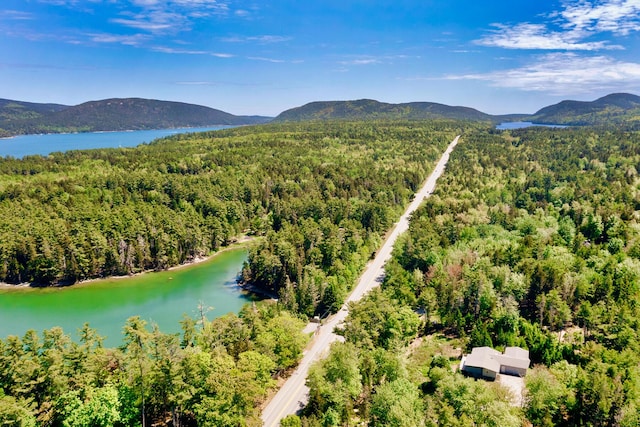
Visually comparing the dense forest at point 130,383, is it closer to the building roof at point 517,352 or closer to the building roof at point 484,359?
the building roof at point 484,359

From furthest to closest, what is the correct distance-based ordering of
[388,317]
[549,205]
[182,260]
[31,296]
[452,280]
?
[549,205], [182,260], [31,296], [452,280], [388,317]

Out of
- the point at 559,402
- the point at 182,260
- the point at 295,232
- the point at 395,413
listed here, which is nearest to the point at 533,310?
the point at 559,402

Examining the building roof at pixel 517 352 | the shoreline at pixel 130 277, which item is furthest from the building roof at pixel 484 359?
the shoreline at pixel 130 277

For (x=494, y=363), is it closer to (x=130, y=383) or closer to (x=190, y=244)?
(x=130, y=383)

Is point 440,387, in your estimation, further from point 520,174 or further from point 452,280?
point 520,174

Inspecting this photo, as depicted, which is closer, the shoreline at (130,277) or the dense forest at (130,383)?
the dense forest at (130,383)

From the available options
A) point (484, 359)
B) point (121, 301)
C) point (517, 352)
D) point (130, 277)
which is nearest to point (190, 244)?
point (130, 277)

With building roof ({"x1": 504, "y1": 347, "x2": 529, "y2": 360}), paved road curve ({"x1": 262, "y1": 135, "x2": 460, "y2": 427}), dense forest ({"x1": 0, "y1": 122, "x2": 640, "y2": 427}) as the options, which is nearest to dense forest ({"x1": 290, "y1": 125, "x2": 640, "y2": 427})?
dense forest ({"x1": 0, "y1": 122, "x2": 640, "y2": 427})
